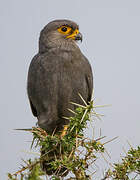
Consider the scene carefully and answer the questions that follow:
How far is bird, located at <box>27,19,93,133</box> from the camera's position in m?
5.18

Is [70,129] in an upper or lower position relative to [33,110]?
upper

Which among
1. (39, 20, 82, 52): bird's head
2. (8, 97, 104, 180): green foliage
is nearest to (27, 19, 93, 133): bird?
(39, 20, 82, 52): bird's head

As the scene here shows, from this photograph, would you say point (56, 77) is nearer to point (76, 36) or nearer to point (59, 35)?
point (59, 35)

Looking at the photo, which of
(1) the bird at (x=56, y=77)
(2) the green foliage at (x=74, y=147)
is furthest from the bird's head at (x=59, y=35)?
(2) the green foliage at (x=74, y=147)

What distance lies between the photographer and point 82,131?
3.17 m

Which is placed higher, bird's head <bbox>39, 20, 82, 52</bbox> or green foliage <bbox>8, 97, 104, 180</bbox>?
bird's head <bbox>39, 20, 82, 52</bbox>

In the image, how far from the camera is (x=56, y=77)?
5145mm

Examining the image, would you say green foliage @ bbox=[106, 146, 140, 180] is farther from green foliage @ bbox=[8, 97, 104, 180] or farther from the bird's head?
the bird's head

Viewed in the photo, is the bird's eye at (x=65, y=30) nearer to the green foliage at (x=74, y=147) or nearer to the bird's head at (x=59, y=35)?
the bird's head at (x=59, y=35)

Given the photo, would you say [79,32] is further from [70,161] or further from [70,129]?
[70,161]

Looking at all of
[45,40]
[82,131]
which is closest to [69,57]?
[45,40]

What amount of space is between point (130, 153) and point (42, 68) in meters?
2.75

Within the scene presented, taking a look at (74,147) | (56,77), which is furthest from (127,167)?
(56,77)

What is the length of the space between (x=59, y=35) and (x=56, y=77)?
1.04 meters
